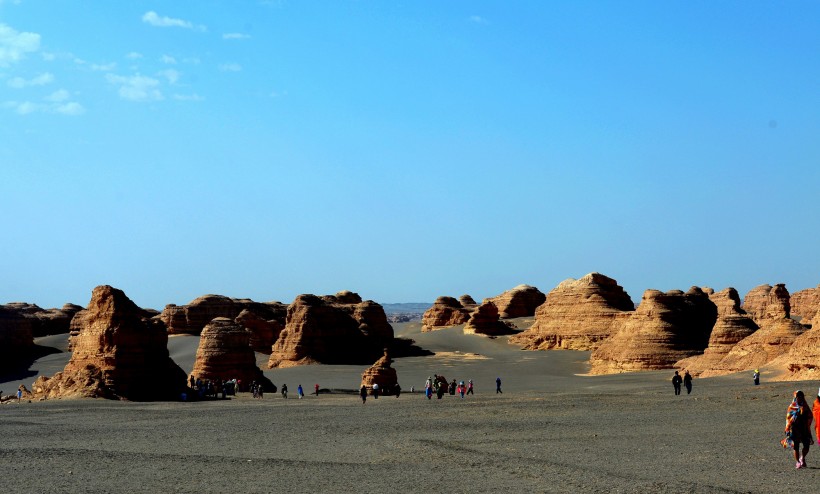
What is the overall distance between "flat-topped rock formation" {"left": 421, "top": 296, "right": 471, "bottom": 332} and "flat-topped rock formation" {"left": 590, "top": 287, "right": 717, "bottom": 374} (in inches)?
1603

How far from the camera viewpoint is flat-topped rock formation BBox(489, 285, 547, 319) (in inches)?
3723

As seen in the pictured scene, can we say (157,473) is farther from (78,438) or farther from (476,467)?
(78,438)

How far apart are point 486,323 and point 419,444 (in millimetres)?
59382

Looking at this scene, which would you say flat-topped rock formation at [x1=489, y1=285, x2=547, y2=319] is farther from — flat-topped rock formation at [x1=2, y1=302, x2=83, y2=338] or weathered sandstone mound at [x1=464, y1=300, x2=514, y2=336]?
flat-topped rock formation at [x1=2, y1=302, x2=83, y2=338]

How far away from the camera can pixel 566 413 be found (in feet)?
87.0

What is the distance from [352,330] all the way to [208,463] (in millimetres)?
46362

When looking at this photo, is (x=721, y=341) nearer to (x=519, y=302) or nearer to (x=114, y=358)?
(x=114, y=358)

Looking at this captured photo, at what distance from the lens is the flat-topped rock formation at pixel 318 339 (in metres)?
59.7

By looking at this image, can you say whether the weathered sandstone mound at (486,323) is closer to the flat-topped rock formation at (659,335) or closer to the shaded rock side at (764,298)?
the shaded rock side at (764,298)

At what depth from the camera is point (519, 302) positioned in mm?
95500

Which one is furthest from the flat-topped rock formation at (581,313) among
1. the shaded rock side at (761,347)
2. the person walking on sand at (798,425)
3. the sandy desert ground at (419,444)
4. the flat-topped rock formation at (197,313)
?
the person walking on sand at (798,425)

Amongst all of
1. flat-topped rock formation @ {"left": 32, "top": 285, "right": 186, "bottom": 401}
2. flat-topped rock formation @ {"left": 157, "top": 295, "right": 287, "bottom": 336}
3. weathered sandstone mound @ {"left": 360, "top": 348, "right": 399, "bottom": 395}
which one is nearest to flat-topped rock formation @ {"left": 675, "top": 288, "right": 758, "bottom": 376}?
weathered sandstone mound @ {"left": 360, "top": 348, "right": 399, "bottom": 395}

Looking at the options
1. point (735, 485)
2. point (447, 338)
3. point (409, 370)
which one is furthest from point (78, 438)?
point (447, 338)

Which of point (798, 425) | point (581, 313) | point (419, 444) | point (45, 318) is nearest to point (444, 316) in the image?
point (581, 313)
